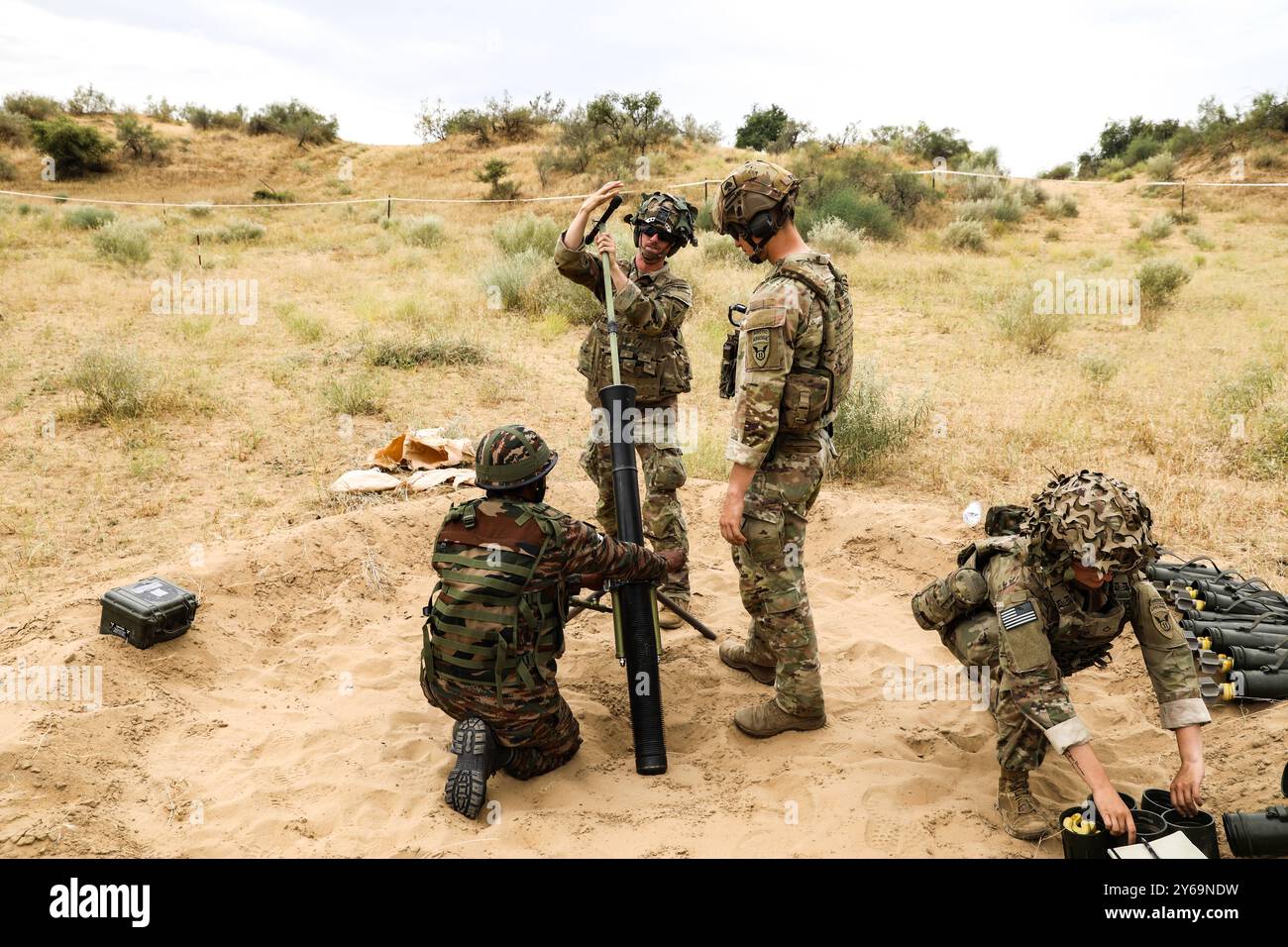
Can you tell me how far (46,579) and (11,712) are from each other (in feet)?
6.56

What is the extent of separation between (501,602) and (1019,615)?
1.92 metres

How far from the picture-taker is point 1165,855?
2.76m

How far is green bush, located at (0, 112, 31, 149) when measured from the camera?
98.3 ft

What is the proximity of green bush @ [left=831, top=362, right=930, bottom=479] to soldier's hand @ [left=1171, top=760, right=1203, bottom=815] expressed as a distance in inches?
181

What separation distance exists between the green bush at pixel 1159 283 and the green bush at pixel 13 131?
33184mm

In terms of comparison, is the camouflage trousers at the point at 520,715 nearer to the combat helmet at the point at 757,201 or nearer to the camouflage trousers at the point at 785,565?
the camouflage trousers at the point at 785,565

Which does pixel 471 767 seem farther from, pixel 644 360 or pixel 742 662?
pixel 644 360

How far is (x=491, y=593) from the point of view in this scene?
358 cm

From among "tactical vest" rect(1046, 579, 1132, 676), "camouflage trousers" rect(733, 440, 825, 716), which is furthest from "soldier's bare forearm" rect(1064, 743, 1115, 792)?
"camouflage trousers" rect(733, 440, 825, 716)

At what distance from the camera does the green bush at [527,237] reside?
53.0ft

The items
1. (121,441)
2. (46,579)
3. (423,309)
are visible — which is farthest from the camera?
(423,309)
